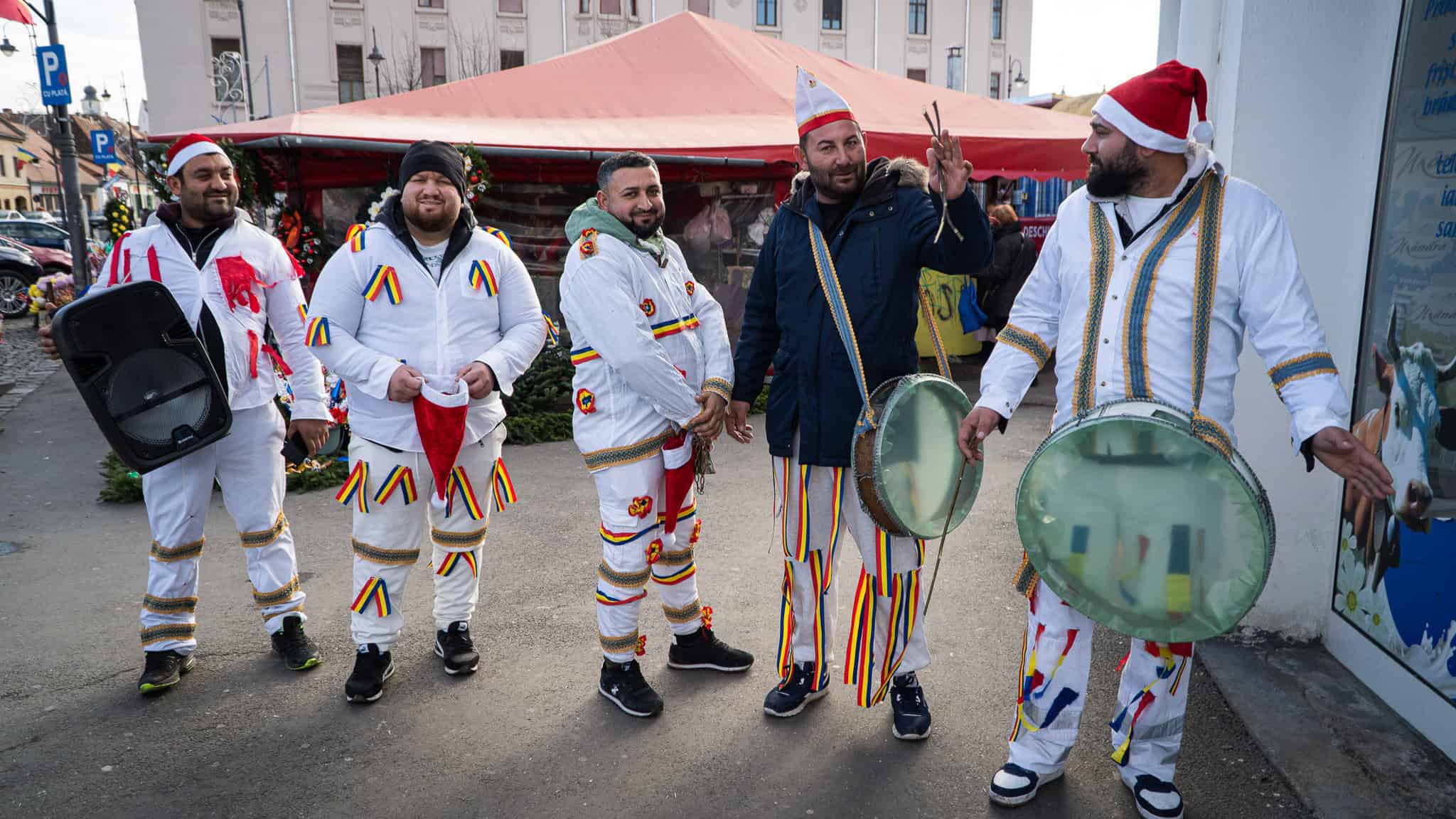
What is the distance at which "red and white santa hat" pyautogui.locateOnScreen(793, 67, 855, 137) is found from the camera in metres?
3.09

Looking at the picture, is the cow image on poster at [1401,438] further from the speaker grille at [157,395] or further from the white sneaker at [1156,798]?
the speaker grille at [157,395]

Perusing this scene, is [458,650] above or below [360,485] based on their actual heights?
below

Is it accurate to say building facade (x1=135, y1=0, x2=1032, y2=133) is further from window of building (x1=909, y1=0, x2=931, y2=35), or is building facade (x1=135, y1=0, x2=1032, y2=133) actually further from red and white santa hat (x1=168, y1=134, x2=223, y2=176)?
red and white santa hat (x1=168, y1=134, x2=223, y2=176)

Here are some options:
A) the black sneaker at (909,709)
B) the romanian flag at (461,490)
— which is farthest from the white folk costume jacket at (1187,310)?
the romanian flag at (461,490)

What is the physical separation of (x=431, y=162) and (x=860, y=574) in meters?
2.08

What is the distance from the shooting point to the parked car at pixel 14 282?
17.8 m

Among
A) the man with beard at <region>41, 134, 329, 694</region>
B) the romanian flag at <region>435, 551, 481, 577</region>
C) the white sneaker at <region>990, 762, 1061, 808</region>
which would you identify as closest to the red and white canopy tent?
the man with beard at <region>41, 134, 329, 694</region>

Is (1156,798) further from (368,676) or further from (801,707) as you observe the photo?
(368,676)

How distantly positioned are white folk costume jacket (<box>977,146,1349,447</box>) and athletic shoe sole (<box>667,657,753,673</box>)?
1566 millimetres

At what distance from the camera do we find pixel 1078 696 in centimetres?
286

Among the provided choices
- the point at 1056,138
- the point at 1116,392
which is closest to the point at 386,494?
the point at 1116,392

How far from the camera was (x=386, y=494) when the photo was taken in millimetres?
3539

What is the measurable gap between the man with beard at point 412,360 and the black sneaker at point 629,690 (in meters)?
0.79

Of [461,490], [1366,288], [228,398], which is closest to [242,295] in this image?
[228,398]
